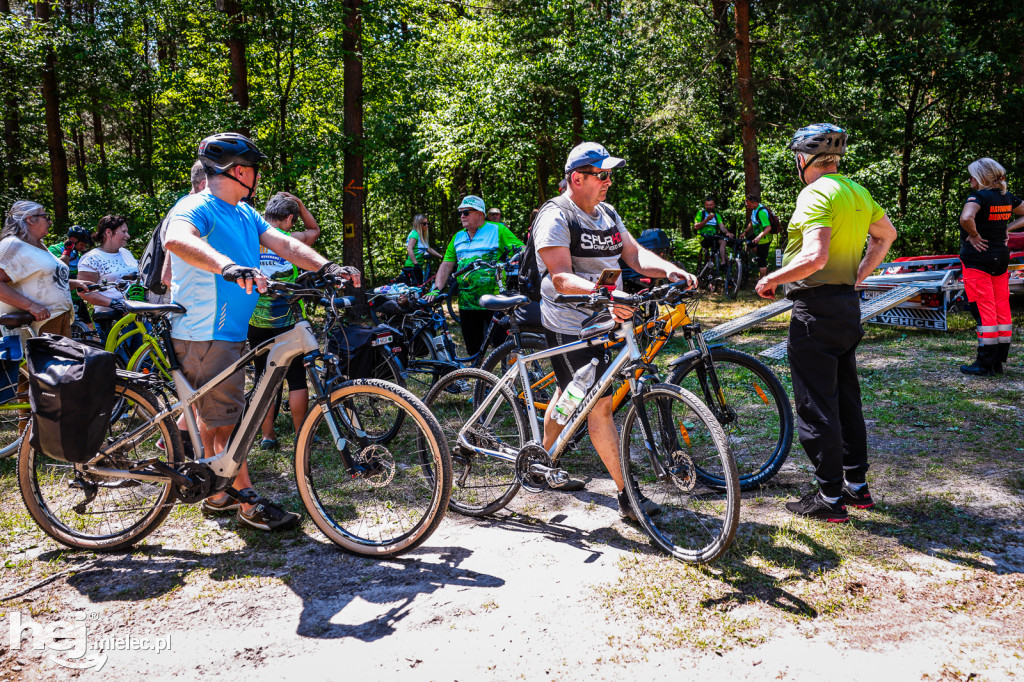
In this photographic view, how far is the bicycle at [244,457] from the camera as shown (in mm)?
3400

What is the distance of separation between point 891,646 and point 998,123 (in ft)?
56.0

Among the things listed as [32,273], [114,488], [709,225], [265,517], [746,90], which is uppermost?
[746,90]

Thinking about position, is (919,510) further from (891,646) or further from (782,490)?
(891,646)

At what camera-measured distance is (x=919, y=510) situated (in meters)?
3.82

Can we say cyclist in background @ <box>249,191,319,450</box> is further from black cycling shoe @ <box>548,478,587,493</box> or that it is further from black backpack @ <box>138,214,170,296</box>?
black cycling shoe @ <box>548,478,587,493</box>

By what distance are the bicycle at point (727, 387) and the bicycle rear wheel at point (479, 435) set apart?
17 cm

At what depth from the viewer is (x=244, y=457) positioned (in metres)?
3.64

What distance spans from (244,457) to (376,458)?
2.49 feet

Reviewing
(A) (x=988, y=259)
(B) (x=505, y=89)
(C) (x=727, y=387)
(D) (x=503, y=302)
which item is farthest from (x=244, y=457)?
(B) (x=505, y=89)

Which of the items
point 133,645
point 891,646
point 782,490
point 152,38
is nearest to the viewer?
point 891,646

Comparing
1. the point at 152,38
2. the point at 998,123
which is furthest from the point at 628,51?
the point at 152,38

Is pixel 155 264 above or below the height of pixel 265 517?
above

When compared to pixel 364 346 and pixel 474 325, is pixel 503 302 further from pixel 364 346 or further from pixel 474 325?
pixel 474 325

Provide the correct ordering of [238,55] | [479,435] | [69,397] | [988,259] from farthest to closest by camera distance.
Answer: [238,55] < [988,259] < [479,435] < [69,397]
